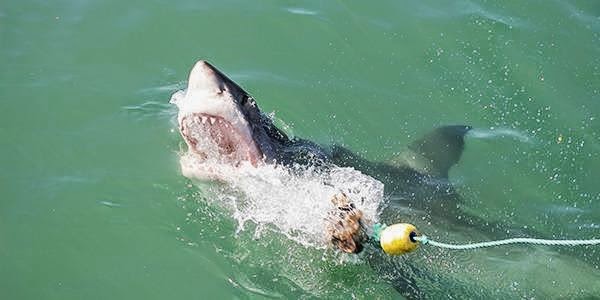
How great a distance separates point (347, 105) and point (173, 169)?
1659 millimetres

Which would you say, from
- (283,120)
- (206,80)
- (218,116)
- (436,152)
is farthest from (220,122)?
(436,152)

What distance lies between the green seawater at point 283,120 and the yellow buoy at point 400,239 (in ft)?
2.81

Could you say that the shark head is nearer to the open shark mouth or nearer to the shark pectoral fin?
the open shark mouth

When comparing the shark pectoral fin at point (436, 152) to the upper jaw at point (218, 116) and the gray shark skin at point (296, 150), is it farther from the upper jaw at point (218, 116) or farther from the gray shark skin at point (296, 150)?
the upper jaw at point (218, 116)

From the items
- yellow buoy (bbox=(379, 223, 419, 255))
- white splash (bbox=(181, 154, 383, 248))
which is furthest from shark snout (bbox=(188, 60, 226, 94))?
yellow buoy (bbox=(379, 223, 419, 255))

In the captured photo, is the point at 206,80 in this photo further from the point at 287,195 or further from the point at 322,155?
the point at 322,155

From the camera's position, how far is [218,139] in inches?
194

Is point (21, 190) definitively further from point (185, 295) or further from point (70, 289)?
point (185, 295)

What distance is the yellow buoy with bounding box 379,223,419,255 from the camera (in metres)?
4.05

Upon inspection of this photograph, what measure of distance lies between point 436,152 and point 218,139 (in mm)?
1956

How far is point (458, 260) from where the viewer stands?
206 inches

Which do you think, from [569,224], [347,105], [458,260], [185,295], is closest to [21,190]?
[185,295]

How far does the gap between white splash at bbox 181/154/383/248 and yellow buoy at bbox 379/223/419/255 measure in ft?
2.83

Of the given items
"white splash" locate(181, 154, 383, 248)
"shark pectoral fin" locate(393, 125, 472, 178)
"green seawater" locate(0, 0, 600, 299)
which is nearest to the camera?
"green seawater" locate(0, 0, 600, 299)
